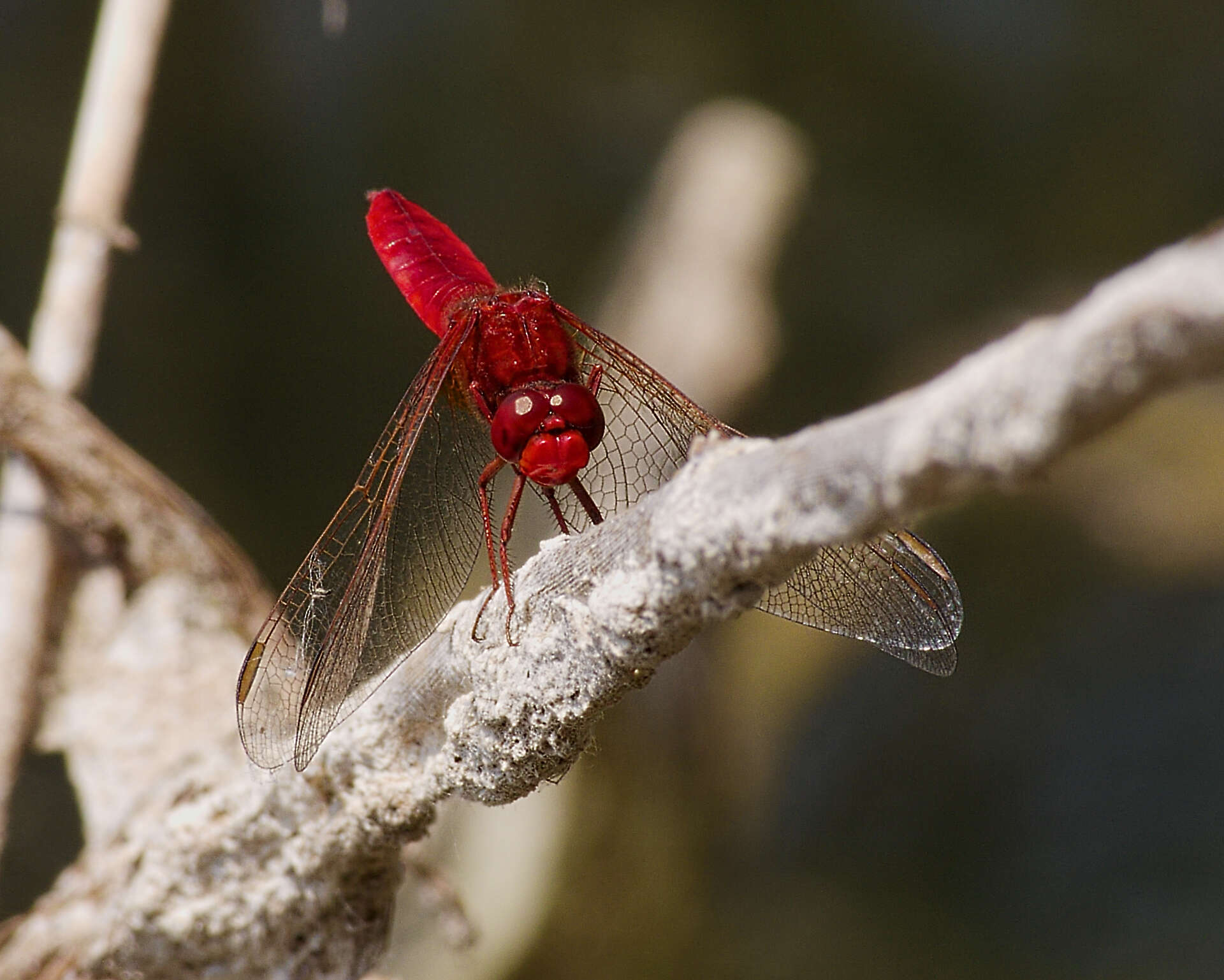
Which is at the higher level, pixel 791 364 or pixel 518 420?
pixel 518 420

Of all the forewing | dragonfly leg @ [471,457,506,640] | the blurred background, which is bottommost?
the blurred background

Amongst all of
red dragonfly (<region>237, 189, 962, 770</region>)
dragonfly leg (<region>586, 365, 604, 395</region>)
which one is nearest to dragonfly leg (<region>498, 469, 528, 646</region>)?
red dragonfly (<region>237, 189, 962, 770</region>)

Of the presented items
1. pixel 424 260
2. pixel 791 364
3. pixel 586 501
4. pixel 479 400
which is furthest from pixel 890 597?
pixel 791 364

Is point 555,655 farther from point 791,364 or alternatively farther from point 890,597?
point 791,364

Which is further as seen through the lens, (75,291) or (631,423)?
(75,291)

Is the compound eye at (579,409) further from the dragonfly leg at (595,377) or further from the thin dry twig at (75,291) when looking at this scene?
the thin dry twig at (75,291)

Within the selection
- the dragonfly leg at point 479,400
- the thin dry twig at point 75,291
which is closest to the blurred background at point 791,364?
the thin dry twig at point 75,291

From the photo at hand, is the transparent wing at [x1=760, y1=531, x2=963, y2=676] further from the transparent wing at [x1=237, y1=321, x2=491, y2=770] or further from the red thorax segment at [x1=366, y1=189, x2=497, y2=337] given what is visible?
the red thorax segment at [x1=366, y1=189, x2=497, y2=337]
